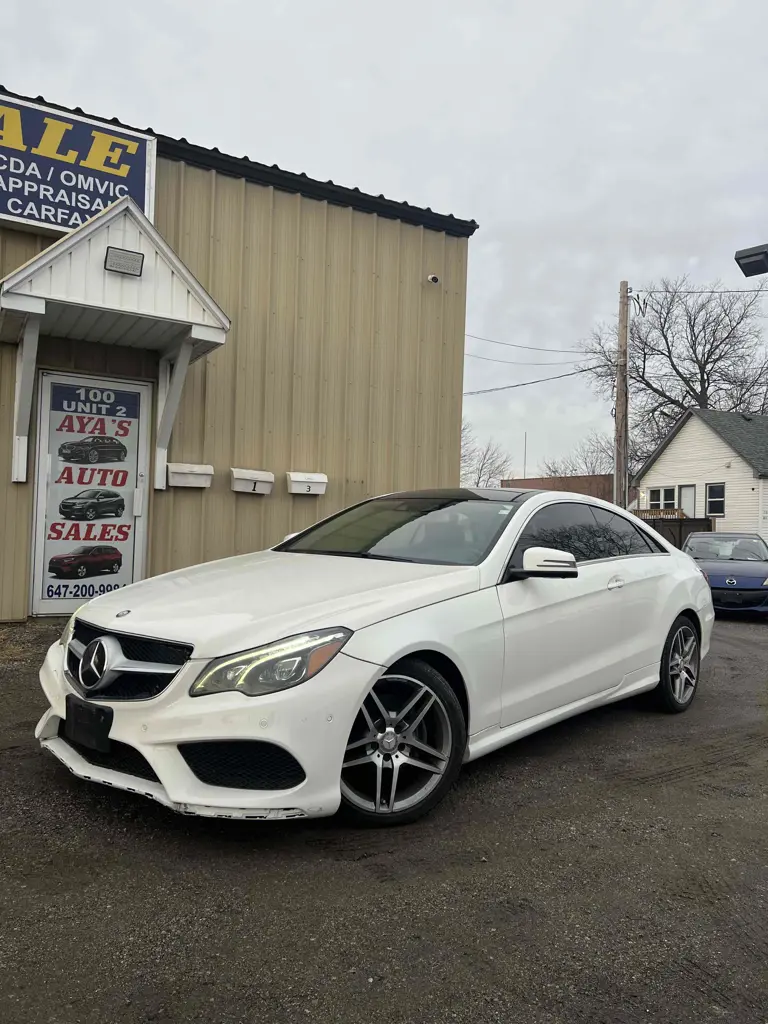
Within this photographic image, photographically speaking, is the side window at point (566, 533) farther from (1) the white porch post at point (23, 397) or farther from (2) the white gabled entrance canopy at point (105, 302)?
(1) the white porch post at point (23, 397)

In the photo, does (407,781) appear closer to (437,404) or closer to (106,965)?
(106,965)

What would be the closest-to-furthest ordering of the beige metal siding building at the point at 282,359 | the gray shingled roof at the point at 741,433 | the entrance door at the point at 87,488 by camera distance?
the entrance door at the point at 87,488, the beige metal siding building at the point at 282,359, the gray shingled roof at the point at 741,433

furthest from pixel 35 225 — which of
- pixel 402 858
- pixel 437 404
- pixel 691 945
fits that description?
pixel 691 945

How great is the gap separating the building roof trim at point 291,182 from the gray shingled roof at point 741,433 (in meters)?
22.6

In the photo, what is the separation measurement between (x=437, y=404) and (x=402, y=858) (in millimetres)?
7445

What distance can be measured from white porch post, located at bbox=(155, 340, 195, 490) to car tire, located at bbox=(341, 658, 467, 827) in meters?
4.91

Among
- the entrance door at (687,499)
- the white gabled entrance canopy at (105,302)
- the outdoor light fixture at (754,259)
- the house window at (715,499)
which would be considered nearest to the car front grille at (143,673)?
the white gabled entrance canopy at (105,302)

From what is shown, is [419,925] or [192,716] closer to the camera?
[419,925]

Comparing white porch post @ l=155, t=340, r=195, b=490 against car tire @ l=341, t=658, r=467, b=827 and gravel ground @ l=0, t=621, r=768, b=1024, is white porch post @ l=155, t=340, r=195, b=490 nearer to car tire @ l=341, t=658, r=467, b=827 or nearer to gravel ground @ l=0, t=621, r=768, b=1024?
gravel ground @ l=0, t=621, r=768, b=1024

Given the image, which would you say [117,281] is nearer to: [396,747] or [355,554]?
[355,554]

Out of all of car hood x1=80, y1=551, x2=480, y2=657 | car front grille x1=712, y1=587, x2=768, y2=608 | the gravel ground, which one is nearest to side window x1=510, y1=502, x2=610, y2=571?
car hood x1=80, y1=551, x2=480, y2=657

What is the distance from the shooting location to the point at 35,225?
7.04 metres

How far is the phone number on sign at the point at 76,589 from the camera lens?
7426mm

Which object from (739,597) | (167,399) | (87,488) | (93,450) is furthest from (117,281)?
(739,597)
